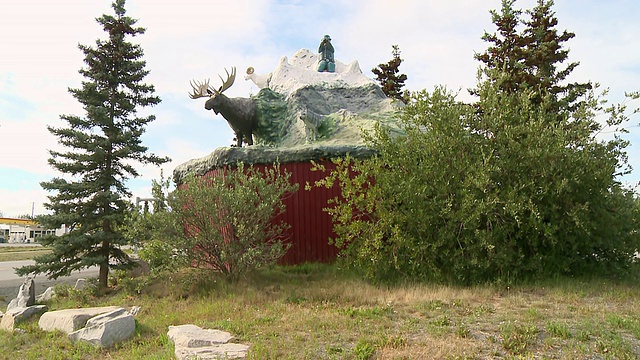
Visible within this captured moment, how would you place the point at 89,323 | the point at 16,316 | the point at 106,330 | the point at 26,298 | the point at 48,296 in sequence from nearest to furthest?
the point at 106,330 < the point at 89,323 < the point at 16,316 < the point at 26,298 < the point at 48,296

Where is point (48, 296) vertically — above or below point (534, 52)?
below

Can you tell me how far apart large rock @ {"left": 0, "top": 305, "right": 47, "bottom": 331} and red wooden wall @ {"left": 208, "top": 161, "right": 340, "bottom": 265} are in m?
4.62

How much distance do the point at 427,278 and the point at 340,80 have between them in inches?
325

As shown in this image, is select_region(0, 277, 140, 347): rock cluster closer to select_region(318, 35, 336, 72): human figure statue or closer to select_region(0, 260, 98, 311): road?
select_region(0, 260, 98, 311): road

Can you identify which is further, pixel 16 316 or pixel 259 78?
pixel 259 78

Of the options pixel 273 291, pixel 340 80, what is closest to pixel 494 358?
pixel 273 291

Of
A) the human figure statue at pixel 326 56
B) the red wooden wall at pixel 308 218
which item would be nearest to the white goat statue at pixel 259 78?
the human figure statue at pixel 326 56

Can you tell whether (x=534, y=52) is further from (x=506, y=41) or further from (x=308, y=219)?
(x=308, y=219)

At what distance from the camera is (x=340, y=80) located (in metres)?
14.2

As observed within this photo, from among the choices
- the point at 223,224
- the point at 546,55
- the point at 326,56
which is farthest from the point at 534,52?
the point at 223,224

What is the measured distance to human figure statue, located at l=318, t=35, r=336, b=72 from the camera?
48.1ft

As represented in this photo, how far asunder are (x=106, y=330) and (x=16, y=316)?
2.92 m

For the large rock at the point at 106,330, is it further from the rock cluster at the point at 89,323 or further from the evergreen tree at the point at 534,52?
the evergreen tree at the point at 534,52

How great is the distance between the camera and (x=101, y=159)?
9.27 metres
